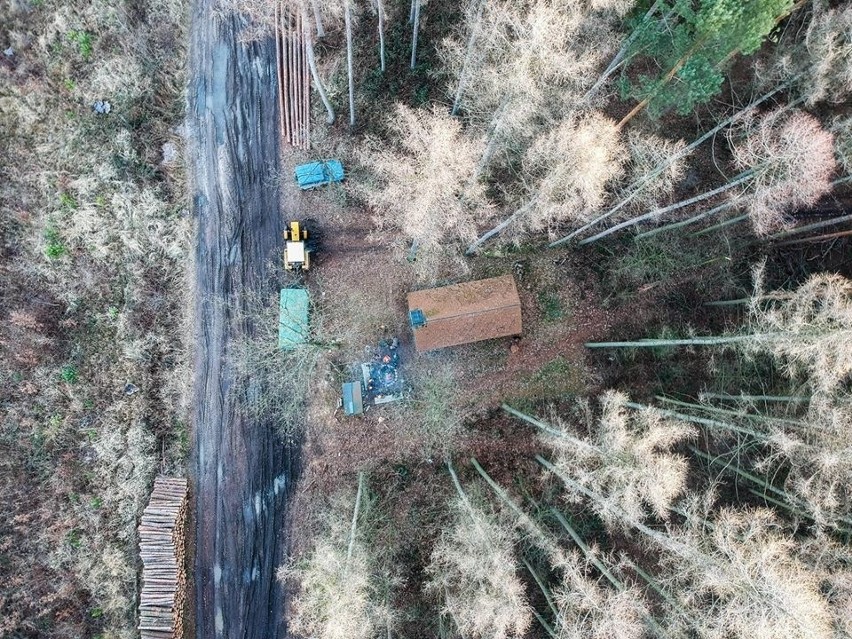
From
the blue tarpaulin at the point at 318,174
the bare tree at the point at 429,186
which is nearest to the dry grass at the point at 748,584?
the bare tree at the point at 429,186

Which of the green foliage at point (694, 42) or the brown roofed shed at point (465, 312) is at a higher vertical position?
the green foliage at point (694, 42)

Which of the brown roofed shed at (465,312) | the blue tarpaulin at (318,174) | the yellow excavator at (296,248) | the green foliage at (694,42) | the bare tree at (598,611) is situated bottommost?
the bare tree at (598,611)

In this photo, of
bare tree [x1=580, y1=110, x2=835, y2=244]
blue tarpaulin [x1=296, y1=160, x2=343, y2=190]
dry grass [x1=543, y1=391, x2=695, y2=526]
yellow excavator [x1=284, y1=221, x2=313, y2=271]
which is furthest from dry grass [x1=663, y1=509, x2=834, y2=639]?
blue tarpaulin [x1=296, y1=160, x2=343, y2=190]

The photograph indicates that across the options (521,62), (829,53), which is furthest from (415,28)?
(829,53)

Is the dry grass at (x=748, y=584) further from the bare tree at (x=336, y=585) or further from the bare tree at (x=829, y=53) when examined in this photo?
the bare tree at (x=829, y=53)

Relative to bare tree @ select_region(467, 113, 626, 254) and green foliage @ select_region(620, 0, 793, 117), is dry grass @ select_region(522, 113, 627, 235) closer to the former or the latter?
bare tree @ select_region(467, 113, 626, 254)

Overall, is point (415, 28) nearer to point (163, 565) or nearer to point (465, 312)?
point (465, 312)

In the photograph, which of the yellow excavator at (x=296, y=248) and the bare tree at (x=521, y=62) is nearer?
the bare tree at (x=521, y=62)

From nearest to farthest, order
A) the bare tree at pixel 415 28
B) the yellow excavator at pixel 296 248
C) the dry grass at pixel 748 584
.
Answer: the dry grass at pixel 748 584
the bare tree at pixel 415 28
the yellow excavator at pixel 296 248
